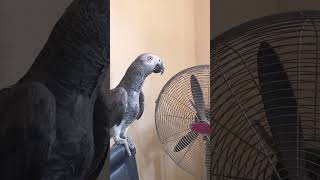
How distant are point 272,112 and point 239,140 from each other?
12 centimetres

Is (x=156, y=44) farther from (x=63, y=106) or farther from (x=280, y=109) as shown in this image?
(x=280, y=109)

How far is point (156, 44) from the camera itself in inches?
50.0

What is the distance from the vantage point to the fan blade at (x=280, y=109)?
74cm

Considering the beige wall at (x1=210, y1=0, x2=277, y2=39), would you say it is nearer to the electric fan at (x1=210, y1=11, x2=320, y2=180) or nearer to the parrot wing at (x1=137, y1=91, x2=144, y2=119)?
the electric fan at (x1=210, y1=11, x2=320, y2=180)

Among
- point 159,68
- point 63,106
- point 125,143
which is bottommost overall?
point 125,143

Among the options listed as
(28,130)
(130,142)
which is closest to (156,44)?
(130,142)

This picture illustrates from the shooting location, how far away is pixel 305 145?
2.49ft

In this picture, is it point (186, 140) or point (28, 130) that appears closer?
point (28, 130)

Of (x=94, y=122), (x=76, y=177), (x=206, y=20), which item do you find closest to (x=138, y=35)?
(x=206, y=20)

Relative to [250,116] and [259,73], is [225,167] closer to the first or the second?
[250,116]

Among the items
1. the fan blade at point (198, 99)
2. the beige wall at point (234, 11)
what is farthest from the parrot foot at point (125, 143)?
the beige wall at point (234, 11)

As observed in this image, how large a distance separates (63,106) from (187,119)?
49cm

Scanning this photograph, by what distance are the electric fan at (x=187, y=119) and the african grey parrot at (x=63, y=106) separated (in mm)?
286

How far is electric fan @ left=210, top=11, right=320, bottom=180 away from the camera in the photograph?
0.75 meters
